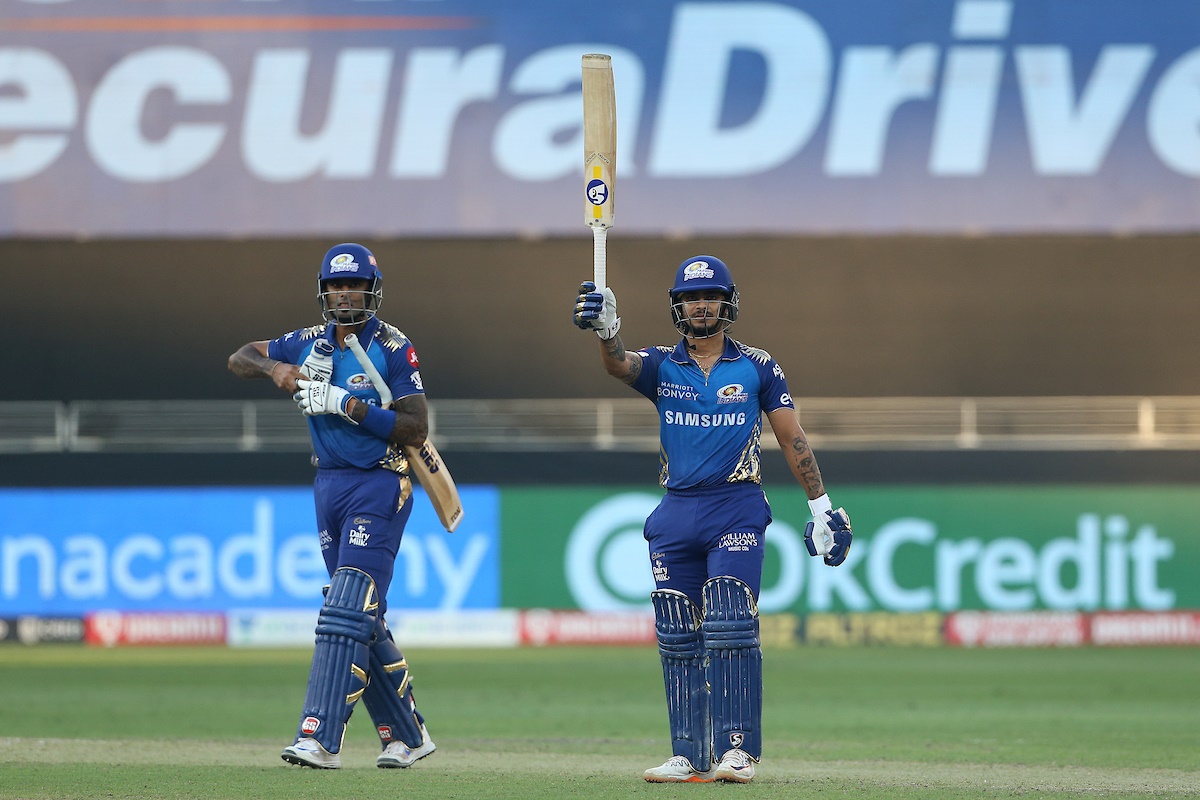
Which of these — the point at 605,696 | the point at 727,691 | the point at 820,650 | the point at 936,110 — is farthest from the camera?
the point at 936,110

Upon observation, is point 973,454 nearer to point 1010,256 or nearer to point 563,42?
point 1010,256

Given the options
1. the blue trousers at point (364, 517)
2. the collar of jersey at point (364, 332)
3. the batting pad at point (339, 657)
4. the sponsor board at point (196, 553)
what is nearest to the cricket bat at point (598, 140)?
the collar of jersey at point (364, 332)

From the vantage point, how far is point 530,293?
2277 centimetres

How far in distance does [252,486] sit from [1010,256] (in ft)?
34.2

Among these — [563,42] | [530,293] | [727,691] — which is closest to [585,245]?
[530,293]

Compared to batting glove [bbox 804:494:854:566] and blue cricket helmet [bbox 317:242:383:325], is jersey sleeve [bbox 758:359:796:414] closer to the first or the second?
batting glove [bbox 804:494:854:566]

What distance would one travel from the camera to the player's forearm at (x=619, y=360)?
6879mm

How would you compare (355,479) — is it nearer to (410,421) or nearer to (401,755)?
(410,421)

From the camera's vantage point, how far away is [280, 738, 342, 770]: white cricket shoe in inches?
271

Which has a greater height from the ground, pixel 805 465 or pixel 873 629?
pixel 805 465

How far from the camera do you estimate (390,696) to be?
744 centimetres

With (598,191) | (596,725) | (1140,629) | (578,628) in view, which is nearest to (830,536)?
(598,191)

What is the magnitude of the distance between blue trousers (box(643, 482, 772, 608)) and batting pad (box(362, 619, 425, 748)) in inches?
50.2

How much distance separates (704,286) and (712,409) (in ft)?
1.66
